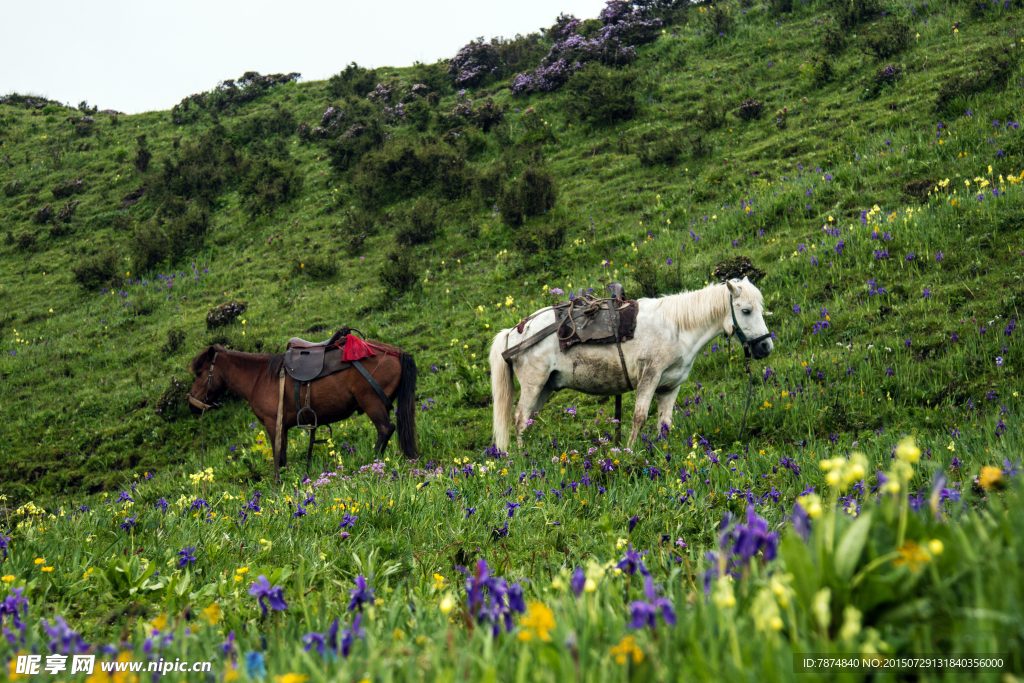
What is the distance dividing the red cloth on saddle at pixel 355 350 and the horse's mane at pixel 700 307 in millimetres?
4269

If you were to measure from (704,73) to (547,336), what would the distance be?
20.0 meters

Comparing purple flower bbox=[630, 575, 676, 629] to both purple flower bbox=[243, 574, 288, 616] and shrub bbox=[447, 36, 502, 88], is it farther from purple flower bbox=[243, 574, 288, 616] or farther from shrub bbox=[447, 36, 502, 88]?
shrub bbox=[447, 36, 502, 88]

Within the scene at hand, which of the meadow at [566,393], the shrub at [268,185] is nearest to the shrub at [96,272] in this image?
the meadow at [566,393]

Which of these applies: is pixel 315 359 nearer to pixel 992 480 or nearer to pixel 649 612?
pixel 649 612

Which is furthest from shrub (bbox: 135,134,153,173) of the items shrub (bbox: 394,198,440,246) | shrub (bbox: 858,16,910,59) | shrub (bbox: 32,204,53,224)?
shrub (bbox: 858,16,910,59)

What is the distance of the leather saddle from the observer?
789 cm

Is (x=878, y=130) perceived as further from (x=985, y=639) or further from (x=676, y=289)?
(x=985, y=639)

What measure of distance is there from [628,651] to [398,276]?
14.7m

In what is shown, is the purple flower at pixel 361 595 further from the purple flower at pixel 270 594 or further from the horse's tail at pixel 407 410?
the horse's tail at pixel 407 410

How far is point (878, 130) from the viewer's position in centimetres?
1348

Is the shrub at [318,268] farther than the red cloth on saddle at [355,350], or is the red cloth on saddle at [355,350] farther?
the shrub at [318,268]

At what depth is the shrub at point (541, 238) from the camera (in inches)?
586

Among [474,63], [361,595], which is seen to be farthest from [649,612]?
[474,63]

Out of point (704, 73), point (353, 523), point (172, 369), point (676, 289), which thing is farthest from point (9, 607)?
point (704, 73)
